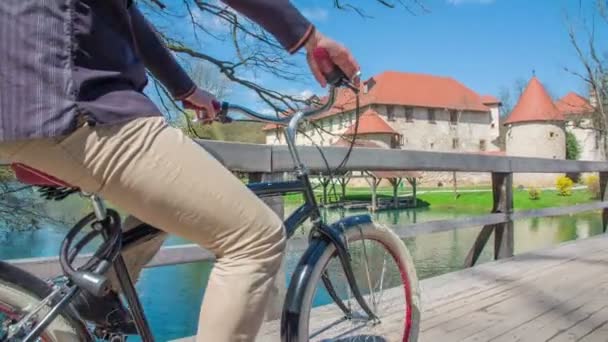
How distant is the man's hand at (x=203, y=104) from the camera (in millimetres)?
1497

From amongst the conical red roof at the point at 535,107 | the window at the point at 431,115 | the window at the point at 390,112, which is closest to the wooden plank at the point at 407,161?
the conical red roof at the point at 535,107

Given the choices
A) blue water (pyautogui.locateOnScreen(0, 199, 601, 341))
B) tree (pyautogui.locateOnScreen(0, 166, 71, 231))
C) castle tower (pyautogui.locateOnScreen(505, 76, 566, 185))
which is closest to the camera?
blue water (pyautogui.locateOnScreen(0, 199, 601, 341))

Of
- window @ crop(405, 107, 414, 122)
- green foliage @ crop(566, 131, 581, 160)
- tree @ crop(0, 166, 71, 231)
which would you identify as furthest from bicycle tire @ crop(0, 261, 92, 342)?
green foliage @ crop(566, 131, 581, 160)

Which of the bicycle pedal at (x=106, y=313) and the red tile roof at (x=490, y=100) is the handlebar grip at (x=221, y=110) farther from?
the red tile roof at (x=490, y=100)

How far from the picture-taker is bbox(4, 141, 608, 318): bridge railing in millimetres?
1925

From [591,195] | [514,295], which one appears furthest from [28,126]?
[591,195]

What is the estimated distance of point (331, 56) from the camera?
1.25 meters

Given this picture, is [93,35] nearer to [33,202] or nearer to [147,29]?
[147,29]

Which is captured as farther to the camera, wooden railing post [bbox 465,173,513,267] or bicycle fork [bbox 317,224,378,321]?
wooden railing post [bbox 465,173,513,267]

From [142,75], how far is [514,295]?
2441 mm

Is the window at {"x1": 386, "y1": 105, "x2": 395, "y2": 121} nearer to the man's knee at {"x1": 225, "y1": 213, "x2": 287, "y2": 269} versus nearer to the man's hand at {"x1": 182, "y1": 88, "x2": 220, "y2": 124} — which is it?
the man's hand at {"x1": 182, "y1": 88, "x2": 220, "y2": 124}

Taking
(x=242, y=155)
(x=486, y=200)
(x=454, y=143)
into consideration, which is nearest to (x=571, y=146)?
(x=454, y=143)

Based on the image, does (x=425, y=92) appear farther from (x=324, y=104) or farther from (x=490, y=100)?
(x=324, y=104)

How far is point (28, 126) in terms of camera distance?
878 mm
